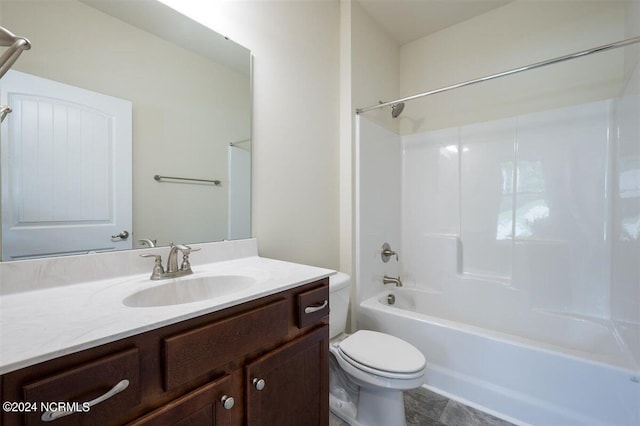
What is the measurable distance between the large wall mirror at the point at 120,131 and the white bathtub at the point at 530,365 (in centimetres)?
128

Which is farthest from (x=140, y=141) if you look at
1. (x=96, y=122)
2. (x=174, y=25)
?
(x=174, y=25)

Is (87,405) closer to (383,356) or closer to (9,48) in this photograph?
(9,48)

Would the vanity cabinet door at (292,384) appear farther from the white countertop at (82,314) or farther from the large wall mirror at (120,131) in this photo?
the large wall mirror at (120,131)

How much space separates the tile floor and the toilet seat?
41 centimetres

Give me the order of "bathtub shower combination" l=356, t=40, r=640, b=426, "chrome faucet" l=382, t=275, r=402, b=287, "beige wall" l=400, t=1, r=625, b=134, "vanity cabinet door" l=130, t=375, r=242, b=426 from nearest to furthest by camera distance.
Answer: "vanity cabinet door" l=130, t=375, r=242, b=426 < "bathtub shower combination" l=356, t=40, r=640, b=426 < "beige wall" l=400, t=1, r=625, b=134 < "chrome faucet" l=382, t=275, r=402, b=287

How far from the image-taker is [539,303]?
6.23ft

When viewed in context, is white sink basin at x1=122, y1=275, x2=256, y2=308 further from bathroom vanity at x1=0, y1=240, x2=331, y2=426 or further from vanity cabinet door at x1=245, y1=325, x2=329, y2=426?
vanity cabinet door at x1=245, y1=325, x2=329, y2=426

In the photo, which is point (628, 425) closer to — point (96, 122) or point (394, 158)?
point (394, 158)

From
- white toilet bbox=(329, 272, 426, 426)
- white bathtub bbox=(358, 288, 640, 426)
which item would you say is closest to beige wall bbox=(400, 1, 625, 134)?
white bathtub bbox=(358, 288, 640, 426)

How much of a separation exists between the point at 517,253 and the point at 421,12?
2.00 meters

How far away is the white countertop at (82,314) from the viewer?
0.48 meters

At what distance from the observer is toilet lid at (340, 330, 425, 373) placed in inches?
48.8

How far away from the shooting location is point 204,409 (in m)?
0.68

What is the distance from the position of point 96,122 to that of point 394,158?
210 cm
